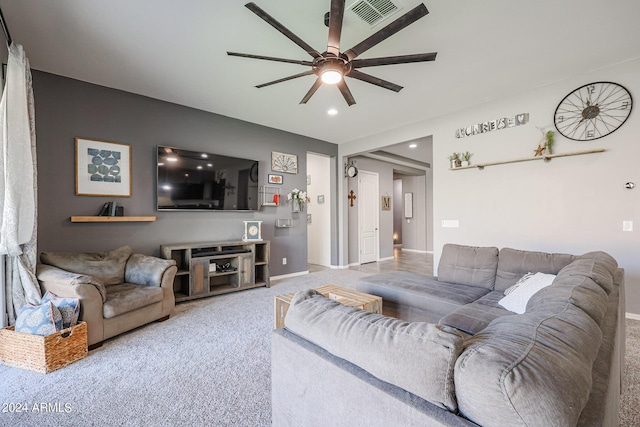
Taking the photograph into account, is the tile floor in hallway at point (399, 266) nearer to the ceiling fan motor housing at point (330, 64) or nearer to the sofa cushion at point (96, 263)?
the sofa cushion at point (96, 263)

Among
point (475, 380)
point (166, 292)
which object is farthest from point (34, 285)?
point (475, 380)

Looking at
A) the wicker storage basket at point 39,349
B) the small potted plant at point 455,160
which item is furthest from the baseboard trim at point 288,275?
the small potted plant at point 455,160

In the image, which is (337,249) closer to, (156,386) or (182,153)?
(182,153)

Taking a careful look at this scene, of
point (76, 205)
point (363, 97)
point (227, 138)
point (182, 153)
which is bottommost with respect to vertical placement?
point (76, 205)

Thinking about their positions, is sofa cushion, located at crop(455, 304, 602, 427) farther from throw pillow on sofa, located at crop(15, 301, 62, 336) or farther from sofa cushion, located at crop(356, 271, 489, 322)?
throw pillow on sofa, located at crop(15, 301, 62, 336)

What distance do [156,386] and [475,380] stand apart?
2.10m

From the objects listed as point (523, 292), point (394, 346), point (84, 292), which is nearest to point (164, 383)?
point (84, 292)

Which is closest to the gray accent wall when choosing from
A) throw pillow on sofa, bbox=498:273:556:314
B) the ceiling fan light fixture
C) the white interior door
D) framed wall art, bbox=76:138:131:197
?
framed wall art, bbox=76:138:131:197

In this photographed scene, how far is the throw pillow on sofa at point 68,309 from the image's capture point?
2.21 meters

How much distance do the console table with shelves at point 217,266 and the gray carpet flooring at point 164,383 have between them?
35.9 inches

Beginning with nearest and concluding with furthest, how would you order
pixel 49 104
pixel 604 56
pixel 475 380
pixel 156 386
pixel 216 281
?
pixel 475 380 < pixel 156 386 < pixel 604 56 < pixel 49 104 < pixel 216 281

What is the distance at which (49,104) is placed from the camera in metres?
3.19

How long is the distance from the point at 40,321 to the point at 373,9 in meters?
3.51

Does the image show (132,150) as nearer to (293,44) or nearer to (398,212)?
(293,44)
